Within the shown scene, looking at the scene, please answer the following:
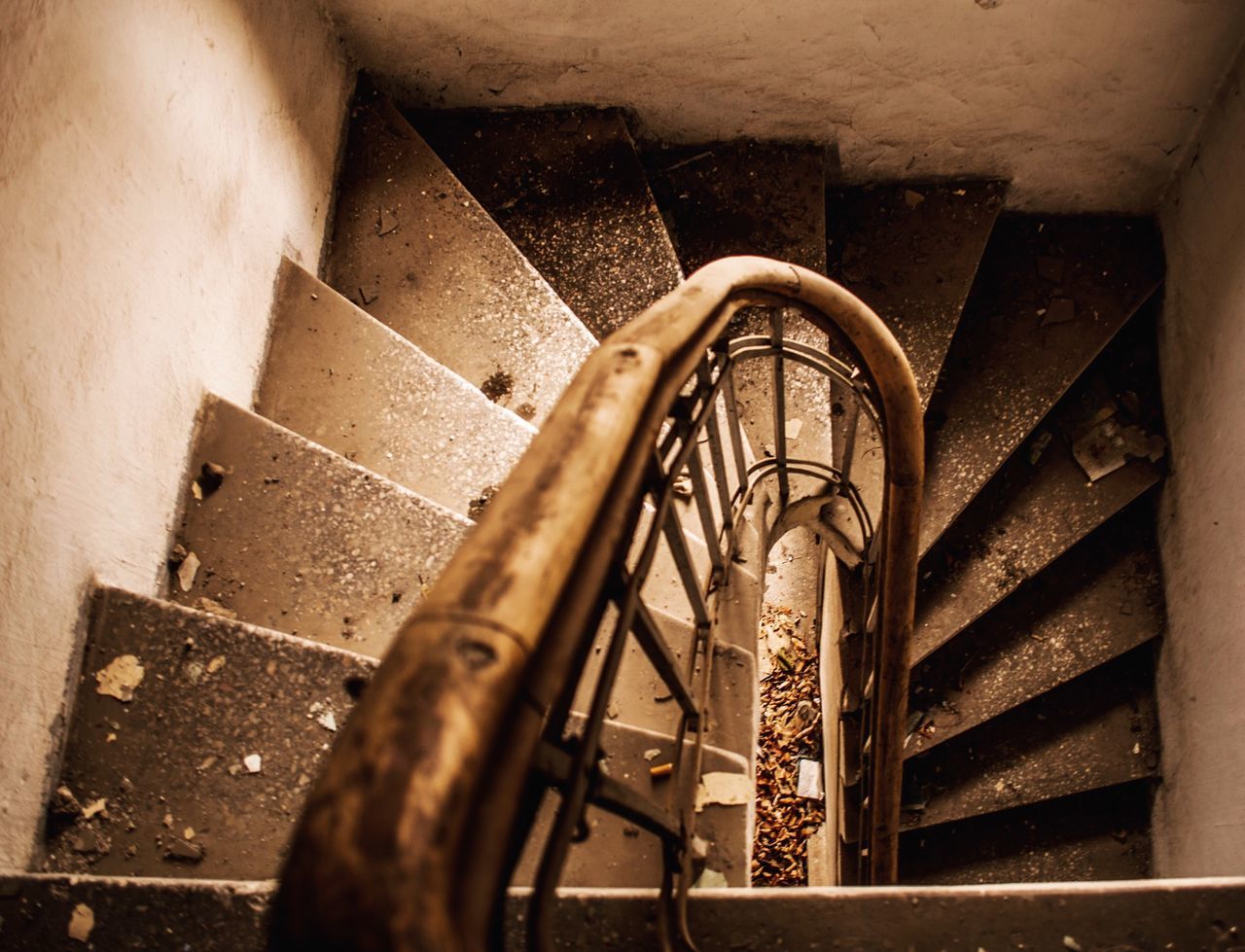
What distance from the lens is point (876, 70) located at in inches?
114

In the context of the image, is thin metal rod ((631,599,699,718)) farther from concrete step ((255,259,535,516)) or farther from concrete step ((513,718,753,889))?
concrete step ((255,259,535,516))

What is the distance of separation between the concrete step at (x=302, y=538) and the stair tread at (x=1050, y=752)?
6.94 ft

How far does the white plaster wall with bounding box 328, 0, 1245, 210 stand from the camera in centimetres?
273

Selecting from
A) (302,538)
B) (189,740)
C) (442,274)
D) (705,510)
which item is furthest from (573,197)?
(189,740)

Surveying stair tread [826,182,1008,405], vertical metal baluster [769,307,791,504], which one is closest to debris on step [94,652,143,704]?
vertical metal baluster [769,307,791,504]

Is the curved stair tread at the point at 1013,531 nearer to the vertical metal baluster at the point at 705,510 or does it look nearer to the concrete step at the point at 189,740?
the vertical metal baluster at the point at 705,510

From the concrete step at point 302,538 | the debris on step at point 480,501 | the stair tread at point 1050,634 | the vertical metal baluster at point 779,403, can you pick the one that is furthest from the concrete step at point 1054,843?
the concrete step at point 302,538

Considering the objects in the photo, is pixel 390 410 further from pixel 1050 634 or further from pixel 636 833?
pixel 1050 634

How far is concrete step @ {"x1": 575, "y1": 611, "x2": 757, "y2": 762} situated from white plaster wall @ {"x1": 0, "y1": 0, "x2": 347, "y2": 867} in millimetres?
1049

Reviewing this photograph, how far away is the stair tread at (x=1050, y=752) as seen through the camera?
300cm

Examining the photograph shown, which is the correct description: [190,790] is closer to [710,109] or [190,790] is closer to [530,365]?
[530,365]

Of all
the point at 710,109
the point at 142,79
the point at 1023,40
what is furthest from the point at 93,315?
the point at 1023,40

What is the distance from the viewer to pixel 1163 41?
2719mm

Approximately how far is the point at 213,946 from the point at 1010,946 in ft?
3.83
